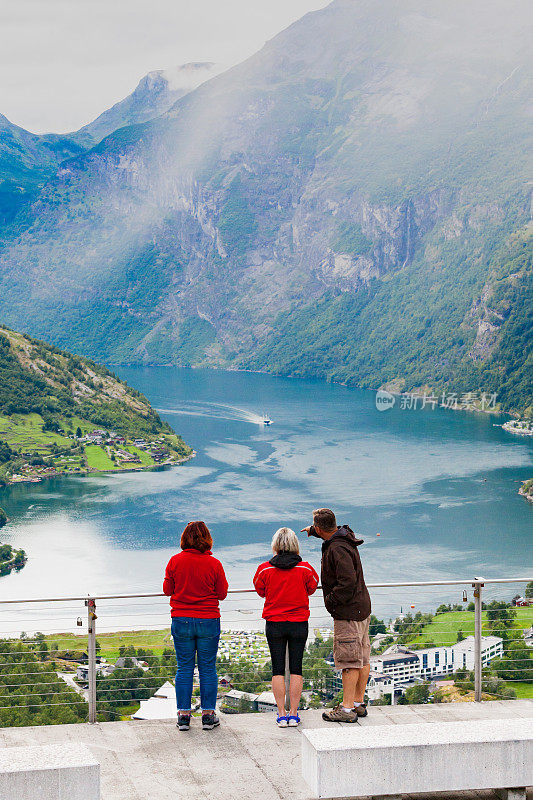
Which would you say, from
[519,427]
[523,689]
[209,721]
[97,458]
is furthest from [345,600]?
[519,427]

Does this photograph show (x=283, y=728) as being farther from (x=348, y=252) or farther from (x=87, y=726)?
(x=348, y=252)

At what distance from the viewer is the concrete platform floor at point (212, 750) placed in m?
3.64

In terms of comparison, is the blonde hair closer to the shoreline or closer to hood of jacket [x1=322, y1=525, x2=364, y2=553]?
hood of jacket [x1=322, y1=525, x2=364, y2=553]

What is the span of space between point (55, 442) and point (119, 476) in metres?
7.64

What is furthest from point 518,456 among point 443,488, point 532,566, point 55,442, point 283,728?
point 283,728

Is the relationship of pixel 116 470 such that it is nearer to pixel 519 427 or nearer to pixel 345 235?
pixel 519 427

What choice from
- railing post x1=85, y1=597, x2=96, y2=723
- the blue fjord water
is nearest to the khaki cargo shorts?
railing post x1=85, y1=597, x2=96, y2=723

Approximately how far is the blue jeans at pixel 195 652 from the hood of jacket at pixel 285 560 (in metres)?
0.41

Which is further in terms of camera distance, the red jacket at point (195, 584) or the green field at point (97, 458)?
the green field at point (97, 458)

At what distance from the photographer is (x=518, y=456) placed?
64.7 meters

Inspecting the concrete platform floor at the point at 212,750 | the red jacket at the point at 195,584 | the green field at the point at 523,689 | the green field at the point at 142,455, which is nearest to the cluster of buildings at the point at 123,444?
the green field at the point at 142,455

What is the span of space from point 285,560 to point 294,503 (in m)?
46.7

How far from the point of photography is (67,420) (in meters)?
73.8

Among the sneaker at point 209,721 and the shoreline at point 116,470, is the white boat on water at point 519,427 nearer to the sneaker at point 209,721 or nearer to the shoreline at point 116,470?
the shoreline at point 116,470
